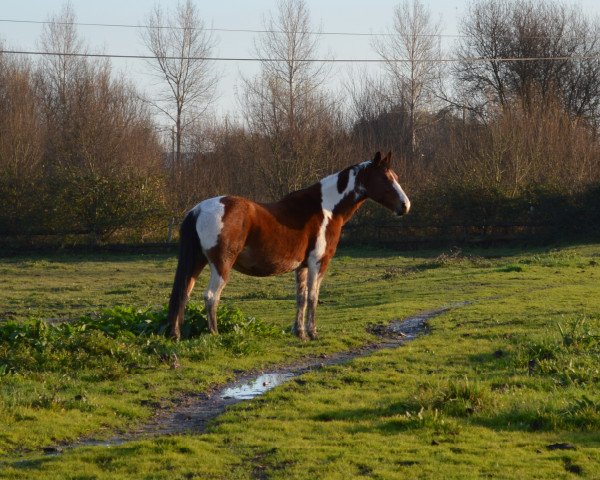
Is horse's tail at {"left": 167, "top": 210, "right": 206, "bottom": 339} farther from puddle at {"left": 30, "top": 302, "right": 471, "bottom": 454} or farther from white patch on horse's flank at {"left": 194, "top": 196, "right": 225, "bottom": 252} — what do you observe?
puddle at {"left": 30, "top": 302, "right": 471, "bottom": 454}

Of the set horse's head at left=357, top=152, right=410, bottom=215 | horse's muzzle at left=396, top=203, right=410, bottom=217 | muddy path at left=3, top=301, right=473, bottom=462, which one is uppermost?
horse's head at left=357, top=152, right=410, bottom=215

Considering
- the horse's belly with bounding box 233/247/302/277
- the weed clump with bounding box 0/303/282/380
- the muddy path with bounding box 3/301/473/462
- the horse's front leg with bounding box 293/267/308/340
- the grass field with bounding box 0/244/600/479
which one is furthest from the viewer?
the horse's front leg with bounding box 293/267/308/340

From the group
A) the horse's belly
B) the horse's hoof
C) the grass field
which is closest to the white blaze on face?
the horse's belly

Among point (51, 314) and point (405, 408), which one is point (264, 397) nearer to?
point (405, 408)

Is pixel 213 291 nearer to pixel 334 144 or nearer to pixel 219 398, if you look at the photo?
pixel 219 398

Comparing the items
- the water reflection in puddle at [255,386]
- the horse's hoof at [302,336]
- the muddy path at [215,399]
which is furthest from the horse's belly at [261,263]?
the water reflection in puddle at [255,386]

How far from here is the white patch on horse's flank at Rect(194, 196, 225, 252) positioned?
510 inches

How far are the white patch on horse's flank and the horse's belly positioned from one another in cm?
73

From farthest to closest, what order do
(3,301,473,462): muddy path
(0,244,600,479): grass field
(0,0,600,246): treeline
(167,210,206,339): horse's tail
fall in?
(0,0,600,246): treeline < (167,210,206,339): horse's tail < (3,301,473,462): muddy path < (0,244,600,479): grass field

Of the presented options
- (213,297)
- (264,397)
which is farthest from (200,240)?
(264,397)

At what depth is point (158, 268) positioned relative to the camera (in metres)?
32.5

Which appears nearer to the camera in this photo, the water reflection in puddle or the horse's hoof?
the water reflection in puddle

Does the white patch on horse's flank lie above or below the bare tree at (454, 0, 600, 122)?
below

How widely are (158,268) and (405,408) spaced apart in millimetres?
23944
